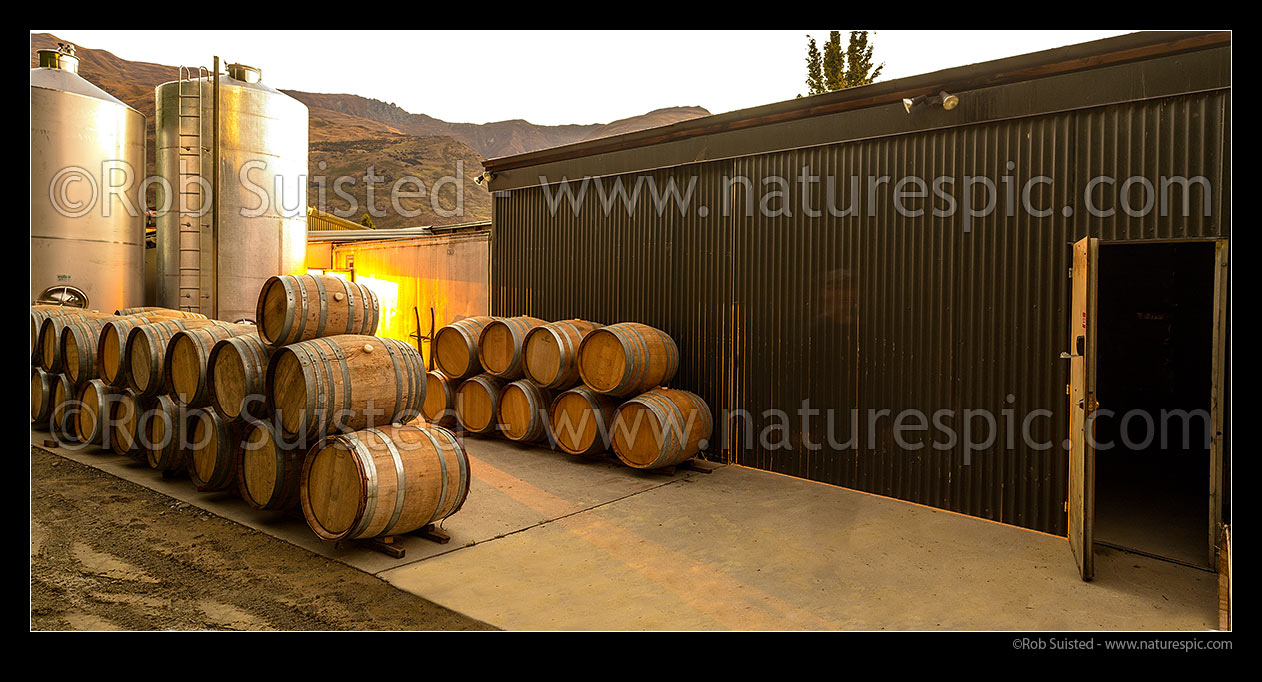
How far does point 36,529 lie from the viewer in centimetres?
546

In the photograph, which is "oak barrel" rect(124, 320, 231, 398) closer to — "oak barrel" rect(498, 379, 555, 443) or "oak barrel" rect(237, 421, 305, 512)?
"oak barrel" rect(237, 421, 305, 512)

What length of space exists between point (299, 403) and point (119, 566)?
5.04 feet

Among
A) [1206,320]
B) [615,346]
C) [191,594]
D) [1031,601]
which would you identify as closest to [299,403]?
[191,594]

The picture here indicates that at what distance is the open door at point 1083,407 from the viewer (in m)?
4.61

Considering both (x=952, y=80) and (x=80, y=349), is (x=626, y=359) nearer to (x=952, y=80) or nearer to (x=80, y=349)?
(x=952, y=80)

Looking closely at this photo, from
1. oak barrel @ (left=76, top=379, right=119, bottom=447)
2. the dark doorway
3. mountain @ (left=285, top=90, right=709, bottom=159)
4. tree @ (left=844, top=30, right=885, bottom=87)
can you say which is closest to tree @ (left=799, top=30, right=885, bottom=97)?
tree @ (left=844, top=30, right=885, bottom=87)

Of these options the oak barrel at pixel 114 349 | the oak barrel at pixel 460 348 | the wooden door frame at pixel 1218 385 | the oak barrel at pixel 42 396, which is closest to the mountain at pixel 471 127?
the oak barrel at pixel 460 348

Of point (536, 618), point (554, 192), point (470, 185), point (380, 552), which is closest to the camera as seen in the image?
point (536, 618)

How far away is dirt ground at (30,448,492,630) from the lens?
3.95m

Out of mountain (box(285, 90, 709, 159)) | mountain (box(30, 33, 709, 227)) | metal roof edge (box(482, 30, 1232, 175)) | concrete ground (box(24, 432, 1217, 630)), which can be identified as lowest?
concrete ground (box(24, 432, 1217, 630))

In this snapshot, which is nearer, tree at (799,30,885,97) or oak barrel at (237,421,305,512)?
oak barrel at (237,421,305,512)

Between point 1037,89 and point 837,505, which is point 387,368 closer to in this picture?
point 837,505

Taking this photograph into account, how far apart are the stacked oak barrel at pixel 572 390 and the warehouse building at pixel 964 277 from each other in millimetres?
813

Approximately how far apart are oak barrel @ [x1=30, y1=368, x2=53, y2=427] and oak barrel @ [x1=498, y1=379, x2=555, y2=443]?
220 inches
